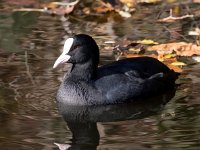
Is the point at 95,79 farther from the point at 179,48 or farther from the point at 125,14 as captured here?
the point at 125,14

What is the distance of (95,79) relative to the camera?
8180 millimetres

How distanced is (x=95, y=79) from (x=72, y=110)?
47 cm

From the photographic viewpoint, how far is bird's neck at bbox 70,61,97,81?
8180mm

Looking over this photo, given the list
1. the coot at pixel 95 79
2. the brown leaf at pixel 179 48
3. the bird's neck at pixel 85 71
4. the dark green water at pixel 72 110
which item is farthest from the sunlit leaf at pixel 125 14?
the bird's neck at pixel 85 71

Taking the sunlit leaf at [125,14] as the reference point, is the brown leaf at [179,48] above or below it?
below

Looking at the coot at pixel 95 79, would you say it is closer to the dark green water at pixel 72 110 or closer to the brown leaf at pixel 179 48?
the dark green water at pixel 72 110

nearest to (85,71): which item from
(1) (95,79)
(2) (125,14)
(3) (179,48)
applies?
(1) (95,79)

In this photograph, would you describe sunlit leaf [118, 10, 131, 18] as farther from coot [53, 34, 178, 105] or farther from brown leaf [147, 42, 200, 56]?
coot [53, 34, 178, 105]

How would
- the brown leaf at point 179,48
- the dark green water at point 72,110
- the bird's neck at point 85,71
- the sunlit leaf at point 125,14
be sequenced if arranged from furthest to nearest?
1. the sunlit leaf at point 125,14
2. the brown leaf at point 179,48
3. the bird's neck at point 85,71
4. the dark green water at point 72,110

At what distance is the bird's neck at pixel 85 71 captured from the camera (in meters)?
8.18

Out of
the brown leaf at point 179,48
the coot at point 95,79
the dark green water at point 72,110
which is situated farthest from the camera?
the brown leaf at point 179,48

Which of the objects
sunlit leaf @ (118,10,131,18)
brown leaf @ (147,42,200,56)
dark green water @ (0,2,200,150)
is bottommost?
Result: dark green water @ (0,2,200,150)

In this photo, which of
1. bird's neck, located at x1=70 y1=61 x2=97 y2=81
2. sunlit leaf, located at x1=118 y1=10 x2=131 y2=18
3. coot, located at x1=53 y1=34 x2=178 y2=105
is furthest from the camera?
sunlit leaf, located at x1=118 y1=10 x2=131 y2=18

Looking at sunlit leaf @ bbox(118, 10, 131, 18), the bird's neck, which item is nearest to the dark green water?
the bird's neck
